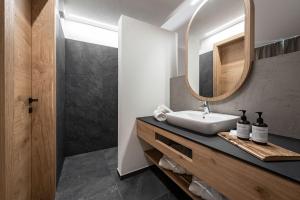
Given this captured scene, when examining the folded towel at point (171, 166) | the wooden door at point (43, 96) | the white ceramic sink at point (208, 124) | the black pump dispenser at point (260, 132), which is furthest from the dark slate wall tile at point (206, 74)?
the wooden door at point (43, 96)

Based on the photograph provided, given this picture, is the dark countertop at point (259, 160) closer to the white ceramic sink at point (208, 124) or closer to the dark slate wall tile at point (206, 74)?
the white ceramic sink at point (208, 124)

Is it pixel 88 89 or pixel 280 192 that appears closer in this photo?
pixel 280 192

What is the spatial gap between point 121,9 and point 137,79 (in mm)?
1007

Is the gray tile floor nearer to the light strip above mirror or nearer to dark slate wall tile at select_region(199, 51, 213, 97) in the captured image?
dark slate wall tile at select_region(199, 51, 213, 97)

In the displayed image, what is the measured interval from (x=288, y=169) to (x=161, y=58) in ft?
4.96

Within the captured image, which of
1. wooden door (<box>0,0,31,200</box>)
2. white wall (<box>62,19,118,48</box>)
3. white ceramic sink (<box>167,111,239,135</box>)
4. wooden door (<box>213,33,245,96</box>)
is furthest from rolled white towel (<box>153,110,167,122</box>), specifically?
white wall (<box>62,19,118,48</box>)

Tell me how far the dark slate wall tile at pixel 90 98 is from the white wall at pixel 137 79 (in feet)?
2.78

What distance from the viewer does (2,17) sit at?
1.76 feet

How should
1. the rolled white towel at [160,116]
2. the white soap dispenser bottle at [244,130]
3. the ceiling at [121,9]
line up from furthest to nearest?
the ceiling at [121,9], the rolled white towel at [160,116], the white soap dispenser bottle at [244,130]

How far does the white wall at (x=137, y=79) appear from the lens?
1.45 metres

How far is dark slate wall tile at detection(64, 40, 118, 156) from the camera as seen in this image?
→ 199cm

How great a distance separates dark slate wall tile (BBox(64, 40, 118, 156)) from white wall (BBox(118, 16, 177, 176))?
848 mm

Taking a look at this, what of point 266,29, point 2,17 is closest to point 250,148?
point 266,29

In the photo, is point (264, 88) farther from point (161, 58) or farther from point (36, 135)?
point (36, 135)
